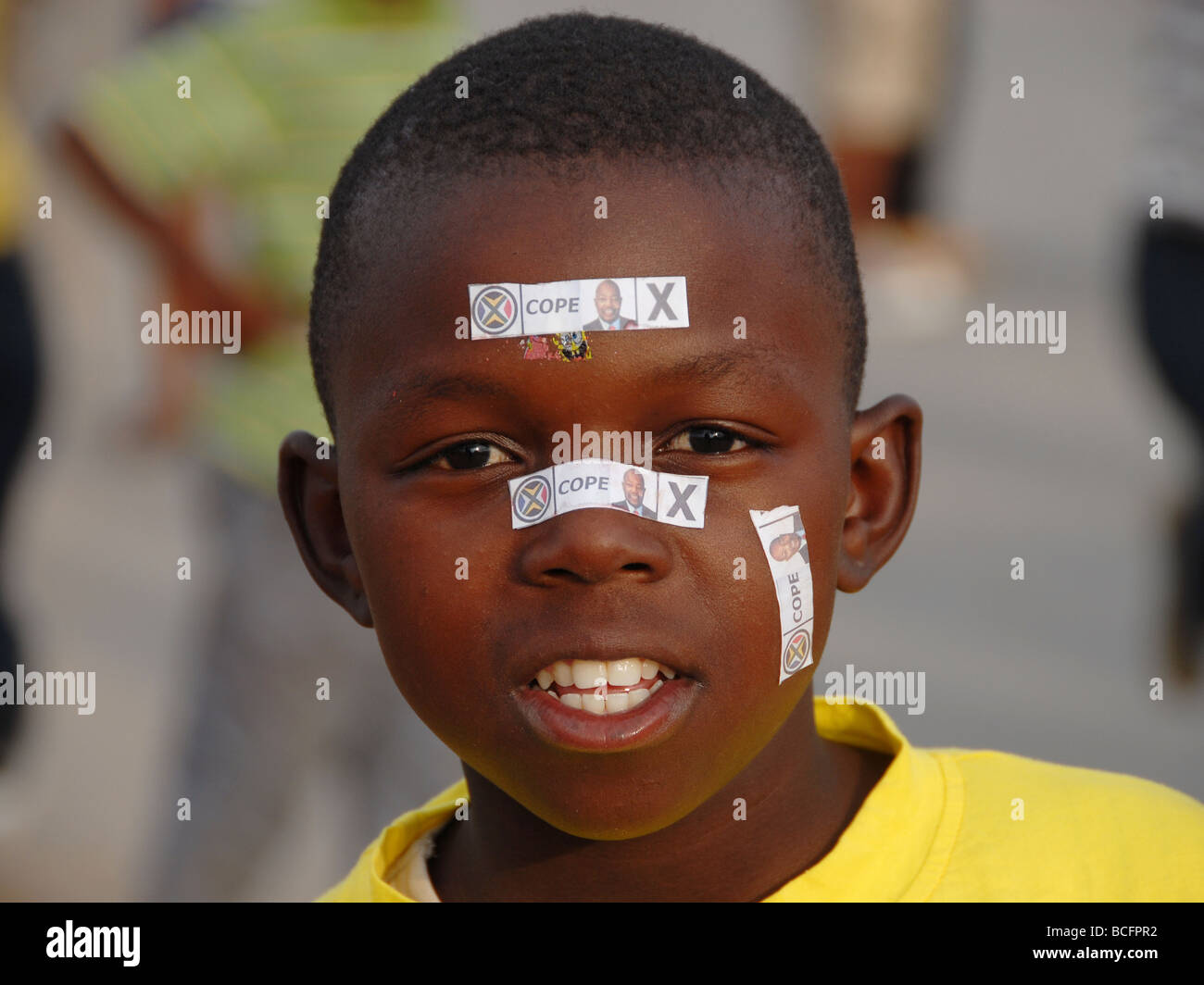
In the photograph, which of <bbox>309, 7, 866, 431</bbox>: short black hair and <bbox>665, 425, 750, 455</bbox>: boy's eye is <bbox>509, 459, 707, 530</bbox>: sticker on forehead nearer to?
<bbox>665, 425, 750, 455</bbox>: boy's eye

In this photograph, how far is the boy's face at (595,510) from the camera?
6.03 feet

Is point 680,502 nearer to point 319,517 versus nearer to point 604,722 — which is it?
point 604,722

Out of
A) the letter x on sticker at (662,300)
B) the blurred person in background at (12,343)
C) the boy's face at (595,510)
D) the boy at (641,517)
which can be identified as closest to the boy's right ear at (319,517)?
the boy at (641,517)

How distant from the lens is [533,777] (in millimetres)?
1889

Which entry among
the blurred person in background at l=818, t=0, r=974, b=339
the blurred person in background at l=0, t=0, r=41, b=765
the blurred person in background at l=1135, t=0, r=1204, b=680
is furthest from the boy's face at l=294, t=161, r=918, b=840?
the blurred person in background at l=818, t=0, r=974, b=339

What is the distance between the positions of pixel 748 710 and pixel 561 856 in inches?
14.3

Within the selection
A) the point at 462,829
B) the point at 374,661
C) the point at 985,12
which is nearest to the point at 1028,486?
the point at 374,661

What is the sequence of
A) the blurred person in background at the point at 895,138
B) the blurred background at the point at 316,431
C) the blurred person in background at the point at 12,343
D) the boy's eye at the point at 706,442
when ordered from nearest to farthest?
the boy's eye at the point at 706,442, the blurred background at the point at 316,431, the blurred person in background at the point at 12,343, the blurred person in background at the point at 895,138

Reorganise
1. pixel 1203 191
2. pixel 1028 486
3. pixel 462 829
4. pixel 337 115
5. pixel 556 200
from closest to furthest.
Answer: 1. pixel 556 200
2. pixel 462 829
3. pixel 337 115
4. pixel 1203 191
5. pixel 1028 486

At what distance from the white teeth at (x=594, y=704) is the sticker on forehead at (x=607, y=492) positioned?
0.21 meters

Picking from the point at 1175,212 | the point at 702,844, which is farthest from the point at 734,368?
the point at 1175,212

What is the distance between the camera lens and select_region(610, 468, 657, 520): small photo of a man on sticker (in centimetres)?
185

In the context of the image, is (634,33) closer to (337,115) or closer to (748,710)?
(748,710)

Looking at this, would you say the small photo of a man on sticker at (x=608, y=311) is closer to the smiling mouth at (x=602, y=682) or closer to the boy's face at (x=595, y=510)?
the boy's face at (x=595, y=510)
